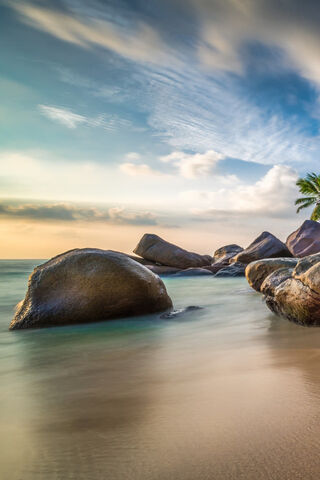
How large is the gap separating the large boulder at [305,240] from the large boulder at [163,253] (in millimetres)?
5817

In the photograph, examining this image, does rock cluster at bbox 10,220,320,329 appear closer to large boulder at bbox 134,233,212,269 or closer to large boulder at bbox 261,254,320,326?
large boulder at bbox 261,254,320,326

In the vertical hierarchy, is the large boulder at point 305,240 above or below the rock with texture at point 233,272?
above

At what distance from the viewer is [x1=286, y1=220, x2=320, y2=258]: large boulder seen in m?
19.2

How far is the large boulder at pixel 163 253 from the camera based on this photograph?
20.5 metres

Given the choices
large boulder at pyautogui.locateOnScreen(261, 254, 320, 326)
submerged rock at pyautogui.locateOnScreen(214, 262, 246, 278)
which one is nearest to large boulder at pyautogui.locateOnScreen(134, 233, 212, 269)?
submerged rock at pyautogui.locateOnScreen(214, 262, 246, 278)

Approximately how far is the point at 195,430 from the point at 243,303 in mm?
4866

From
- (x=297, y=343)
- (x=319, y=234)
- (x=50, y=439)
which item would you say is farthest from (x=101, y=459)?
(x=319, y=234)

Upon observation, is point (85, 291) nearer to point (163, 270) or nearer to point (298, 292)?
point (298, 292)

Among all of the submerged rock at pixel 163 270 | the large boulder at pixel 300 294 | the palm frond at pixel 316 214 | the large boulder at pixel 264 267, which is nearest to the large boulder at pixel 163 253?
the submerged rock at pixel 163 270

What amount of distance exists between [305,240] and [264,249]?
495cm

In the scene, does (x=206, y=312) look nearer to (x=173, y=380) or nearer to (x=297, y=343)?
(x=297, y=343)

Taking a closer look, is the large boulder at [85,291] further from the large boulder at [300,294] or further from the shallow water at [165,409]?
the large boulder at [300,294]

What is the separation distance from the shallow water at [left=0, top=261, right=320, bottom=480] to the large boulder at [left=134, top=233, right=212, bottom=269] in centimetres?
1721

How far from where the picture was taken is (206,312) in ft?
16.8
